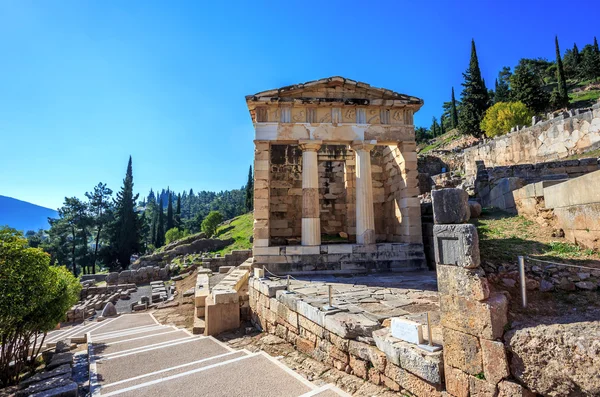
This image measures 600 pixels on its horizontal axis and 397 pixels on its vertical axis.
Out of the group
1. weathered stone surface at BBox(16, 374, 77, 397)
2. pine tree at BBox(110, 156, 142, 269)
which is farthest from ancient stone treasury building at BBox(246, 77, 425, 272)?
pine tree at BBox(110, 156, 142, 269)

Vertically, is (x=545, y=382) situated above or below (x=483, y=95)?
below

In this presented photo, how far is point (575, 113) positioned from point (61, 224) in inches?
2307

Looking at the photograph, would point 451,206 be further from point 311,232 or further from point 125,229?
point 125,229

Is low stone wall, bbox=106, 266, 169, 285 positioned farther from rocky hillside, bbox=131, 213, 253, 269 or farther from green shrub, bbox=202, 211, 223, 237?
green shrub, bbox=202, 211, 223, 237

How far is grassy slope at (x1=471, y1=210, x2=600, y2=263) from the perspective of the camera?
5.42 m

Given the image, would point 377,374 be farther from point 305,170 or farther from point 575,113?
point 575,113

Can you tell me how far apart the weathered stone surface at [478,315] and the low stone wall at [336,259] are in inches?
289

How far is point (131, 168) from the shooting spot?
4862 centimetres

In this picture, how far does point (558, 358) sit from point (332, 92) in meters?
10.9

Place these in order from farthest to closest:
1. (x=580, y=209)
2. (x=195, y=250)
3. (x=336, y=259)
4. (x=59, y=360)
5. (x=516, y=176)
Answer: (x=195, y=250)
(x=516, y=176)
(x=336, y=259)
(x=59, y=360)
(x=580, y=209)

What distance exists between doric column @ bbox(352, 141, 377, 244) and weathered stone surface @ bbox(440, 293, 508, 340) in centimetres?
790

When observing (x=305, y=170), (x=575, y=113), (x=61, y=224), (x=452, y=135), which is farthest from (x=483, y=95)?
(x=61, y=224)

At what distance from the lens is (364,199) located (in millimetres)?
11750

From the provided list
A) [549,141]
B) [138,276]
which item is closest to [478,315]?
[549,141]
